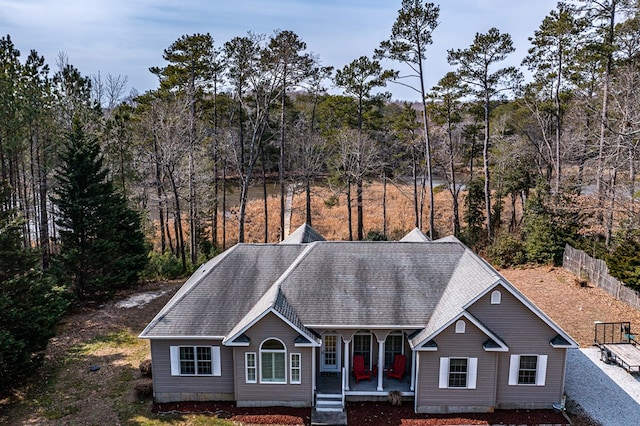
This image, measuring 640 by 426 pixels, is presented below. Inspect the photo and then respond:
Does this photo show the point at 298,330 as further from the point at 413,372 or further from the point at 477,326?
the point at 477,326

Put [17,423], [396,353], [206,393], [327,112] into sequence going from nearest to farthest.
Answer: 1. [17,423]
2. [206,393]
3. [396,353]
4. [327,112]

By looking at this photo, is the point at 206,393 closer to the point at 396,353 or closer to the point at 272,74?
the point at 396,353

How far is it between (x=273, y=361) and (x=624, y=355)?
14.0 meters

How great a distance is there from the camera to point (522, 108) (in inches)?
1328

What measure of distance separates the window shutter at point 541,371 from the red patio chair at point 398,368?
14.8ft

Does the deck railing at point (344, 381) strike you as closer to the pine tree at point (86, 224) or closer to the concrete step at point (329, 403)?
the concrete step at point (329, 403)

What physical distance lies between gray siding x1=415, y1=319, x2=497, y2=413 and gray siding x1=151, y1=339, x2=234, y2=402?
21.9 ft

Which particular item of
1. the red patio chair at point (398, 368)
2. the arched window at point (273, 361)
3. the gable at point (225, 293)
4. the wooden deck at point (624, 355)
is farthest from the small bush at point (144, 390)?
the wooden deck at point (624, 355)

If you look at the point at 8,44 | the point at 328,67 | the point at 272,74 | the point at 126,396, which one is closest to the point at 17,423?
the point at 126,396

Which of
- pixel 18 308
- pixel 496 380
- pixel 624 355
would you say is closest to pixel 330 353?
pixel 496 380

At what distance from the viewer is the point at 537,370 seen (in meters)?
14.9

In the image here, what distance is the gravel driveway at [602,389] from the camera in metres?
14.5

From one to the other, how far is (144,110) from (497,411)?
2911 cm

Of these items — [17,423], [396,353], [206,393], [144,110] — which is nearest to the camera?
A: [17,423]
